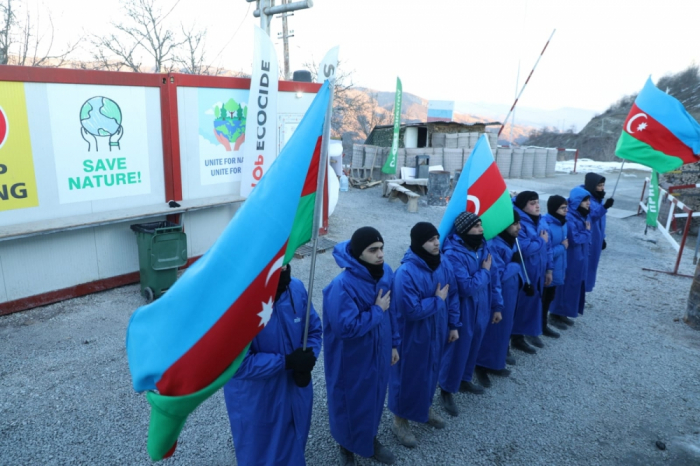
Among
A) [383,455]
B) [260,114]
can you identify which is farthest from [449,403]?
[260,114]

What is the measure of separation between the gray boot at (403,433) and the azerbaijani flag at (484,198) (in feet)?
6.34

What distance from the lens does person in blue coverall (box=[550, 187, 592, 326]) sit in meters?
6.19

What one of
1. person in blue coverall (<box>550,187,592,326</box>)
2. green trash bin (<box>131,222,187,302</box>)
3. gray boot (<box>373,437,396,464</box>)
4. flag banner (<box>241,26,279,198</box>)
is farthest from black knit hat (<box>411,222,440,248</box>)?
flag banner (<box>241,26,279,198</box>)

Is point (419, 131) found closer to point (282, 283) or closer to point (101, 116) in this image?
point (101, 116)

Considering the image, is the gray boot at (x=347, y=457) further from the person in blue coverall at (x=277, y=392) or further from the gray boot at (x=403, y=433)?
the person in blue coverall at (x=277, y=392)

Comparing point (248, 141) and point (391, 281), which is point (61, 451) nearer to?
point (391, 281)

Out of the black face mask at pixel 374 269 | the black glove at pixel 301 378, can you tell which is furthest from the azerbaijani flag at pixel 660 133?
the black glove at pixel 301 378

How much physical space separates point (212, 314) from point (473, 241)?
9.05 feet

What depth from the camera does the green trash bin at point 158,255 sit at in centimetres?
673

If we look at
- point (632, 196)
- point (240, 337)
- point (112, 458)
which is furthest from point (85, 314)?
point (632, 196)

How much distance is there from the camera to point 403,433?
396cm

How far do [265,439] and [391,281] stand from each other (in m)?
1.42

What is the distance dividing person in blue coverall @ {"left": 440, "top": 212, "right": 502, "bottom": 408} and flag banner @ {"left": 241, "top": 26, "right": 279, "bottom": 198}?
4627 millimetres

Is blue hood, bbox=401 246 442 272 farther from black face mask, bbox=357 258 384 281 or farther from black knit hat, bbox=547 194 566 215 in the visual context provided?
black knit hat, bbox=547 194 566 215
